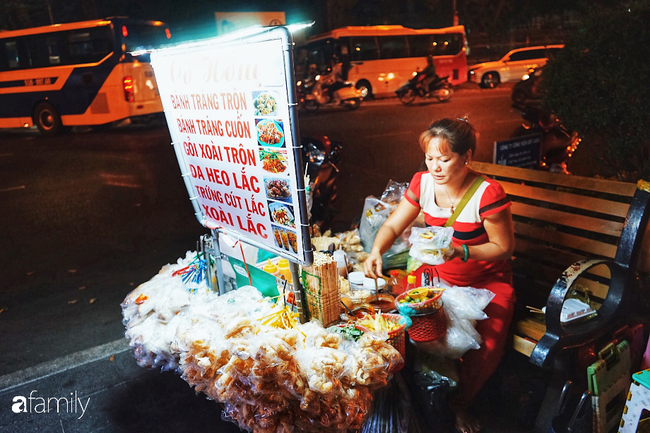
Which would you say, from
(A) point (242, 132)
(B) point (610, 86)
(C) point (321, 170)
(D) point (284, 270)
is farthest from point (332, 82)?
(A) point (242, 132)

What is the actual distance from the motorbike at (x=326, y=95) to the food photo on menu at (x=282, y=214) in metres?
15.1

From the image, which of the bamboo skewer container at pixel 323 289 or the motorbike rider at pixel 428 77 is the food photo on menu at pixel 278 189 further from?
the motorbike rider at pixel 428 77

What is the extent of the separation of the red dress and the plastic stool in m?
0.63

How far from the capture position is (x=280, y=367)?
195 centimetres

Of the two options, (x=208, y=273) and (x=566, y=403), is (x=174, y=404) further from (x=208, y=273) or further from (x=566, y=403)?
(x=566, y=403)

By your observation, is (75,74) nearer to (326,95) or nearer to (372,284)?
(326,95)

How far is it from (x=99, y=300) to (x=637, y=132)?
485cm

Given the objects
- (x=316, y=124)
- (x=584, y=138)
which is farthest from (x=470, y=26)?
(x=584, y=138)

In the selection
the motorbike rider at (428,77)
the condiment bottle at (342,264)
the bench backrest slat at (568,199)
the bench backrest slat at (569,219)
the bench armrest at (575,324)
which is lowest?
the bench armrest at (575,324)

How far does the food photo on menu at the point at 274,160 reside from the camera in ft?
6.54

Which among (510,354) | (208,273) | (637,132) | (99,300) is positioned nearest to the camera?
(208,273)

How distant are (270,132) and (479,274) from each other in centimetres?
155

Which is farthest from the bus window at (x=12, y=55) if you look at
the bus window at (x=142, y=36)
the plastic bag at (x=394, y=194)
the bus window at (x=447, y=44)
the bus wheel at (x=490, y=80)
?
the bus wheel at (x=490, y=80)

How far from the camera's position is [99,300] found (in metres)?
4.88
